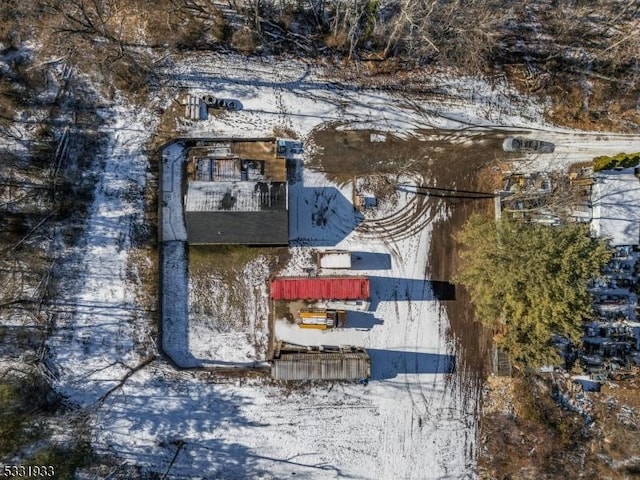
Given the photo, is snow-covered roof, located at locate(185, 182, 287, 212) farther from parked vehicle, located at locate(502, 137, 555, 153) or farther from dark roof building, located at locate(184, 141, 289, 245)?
parked vehicle, located at locate(502, 137, 555, 153)

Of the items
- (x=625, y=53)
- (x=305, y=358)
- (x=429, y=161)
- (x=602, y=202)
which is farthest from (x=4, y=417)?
(x=625, y=53)

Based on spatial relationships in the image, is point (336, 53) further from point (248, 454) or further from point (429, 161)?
point (248, 454)

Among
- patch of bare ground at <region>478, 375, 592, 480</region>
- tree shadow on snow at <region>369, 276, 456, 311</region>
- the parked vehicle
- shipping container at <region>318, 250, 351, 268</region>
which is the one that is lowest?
patch of bare ground at <region>478, 375, 592, 480</region>

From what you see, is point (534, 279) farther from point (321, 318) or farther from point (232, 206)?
point (232, 206)

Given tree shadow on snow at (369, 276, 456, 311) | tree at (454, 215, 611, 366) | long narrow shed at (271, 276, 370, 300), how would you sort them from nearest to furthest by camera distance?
tree at (454, 215, 611, 366) < long narrow shed at (271, 276, 370, 300) < tree shadow on snow at (369, 276, 456, 311)

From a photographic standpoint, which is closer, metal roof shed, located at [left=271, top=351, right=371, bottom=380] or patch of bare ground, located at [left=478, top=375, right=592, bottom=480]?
metal roof shed, located at [left=271, top=351, right=371, bottom=380]

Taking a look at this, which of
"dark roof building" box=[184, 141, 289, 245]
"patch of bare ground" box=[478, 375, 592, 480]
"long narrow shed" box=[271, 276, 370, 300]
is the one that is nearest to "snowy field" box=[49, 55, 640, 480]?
"patch of bare ground" box=[478, 375, 592, 480]
